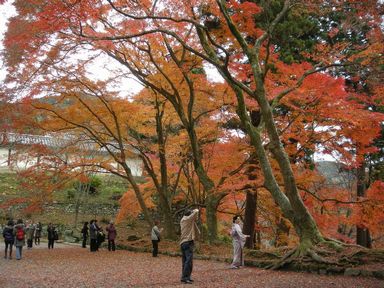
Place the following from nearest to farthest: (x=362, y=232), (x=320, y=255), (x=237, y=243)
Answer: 1. (x=320, y=255)
2. (x=237, y=243)
3. (x=362, y=232)

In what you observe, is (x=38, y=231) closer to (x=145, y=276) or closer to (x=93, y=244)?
(x=93, y=244)

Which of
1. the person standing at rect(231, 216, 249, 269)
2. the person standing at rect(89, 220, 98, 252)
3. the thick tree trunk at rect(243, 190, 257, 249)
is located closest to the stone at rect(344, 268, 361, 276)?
the person standing at rect(231, 216, 249, 269)

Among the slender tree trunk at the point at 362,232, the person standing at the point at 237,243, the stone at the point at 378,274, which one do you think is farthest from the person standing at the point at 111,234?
the stone at the point at 378,274

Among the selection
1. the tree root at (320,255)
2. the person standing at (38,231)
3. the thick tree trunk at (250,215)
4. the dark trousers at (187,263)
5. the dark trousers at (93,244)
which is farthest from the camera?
the person standing at (38,231)

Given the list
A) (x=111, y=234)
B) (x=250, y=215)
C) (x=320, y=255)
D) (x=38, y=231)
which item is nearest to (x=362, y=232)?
(x=250, y=215)

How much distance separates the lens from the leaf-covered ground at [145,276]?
7492 millimetres

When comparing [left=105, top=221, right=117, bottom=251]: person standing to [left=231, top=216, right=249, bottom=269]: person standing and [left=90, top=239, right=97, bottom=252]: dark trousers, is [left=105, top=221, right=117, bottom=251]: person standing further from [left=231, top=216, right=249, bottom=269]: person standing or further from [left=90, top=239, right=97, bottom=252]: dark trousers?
[left=231, top=216, right=249, bottom=269]: person standing

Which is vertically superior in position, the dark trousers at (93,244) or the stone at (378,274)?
the stone at (378,274)

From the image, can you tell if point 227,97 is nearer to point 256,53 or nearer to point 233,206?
point 256,53

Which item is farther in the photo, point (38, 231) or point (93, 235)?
point (38, 231)

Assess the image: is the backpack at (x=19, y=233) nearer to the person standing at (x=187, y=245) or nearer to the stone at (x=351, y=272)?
the person standing at (x=187, y=245)

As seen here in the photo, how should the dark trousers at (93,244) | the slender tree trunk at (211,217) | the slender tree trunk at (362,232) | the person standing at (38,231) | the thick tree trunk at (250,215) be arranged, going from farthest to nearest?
the person standing at (38,231)
the slender tree trunk at (362,232)
the dark trousers at (93,244)
the thick tree trunk at (250,215)
the slender tree trunk at (211,217)

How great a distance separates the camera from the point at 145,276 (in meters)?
9.16

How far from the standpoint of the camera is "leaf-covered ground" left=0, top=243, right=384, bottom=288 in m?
7.49
